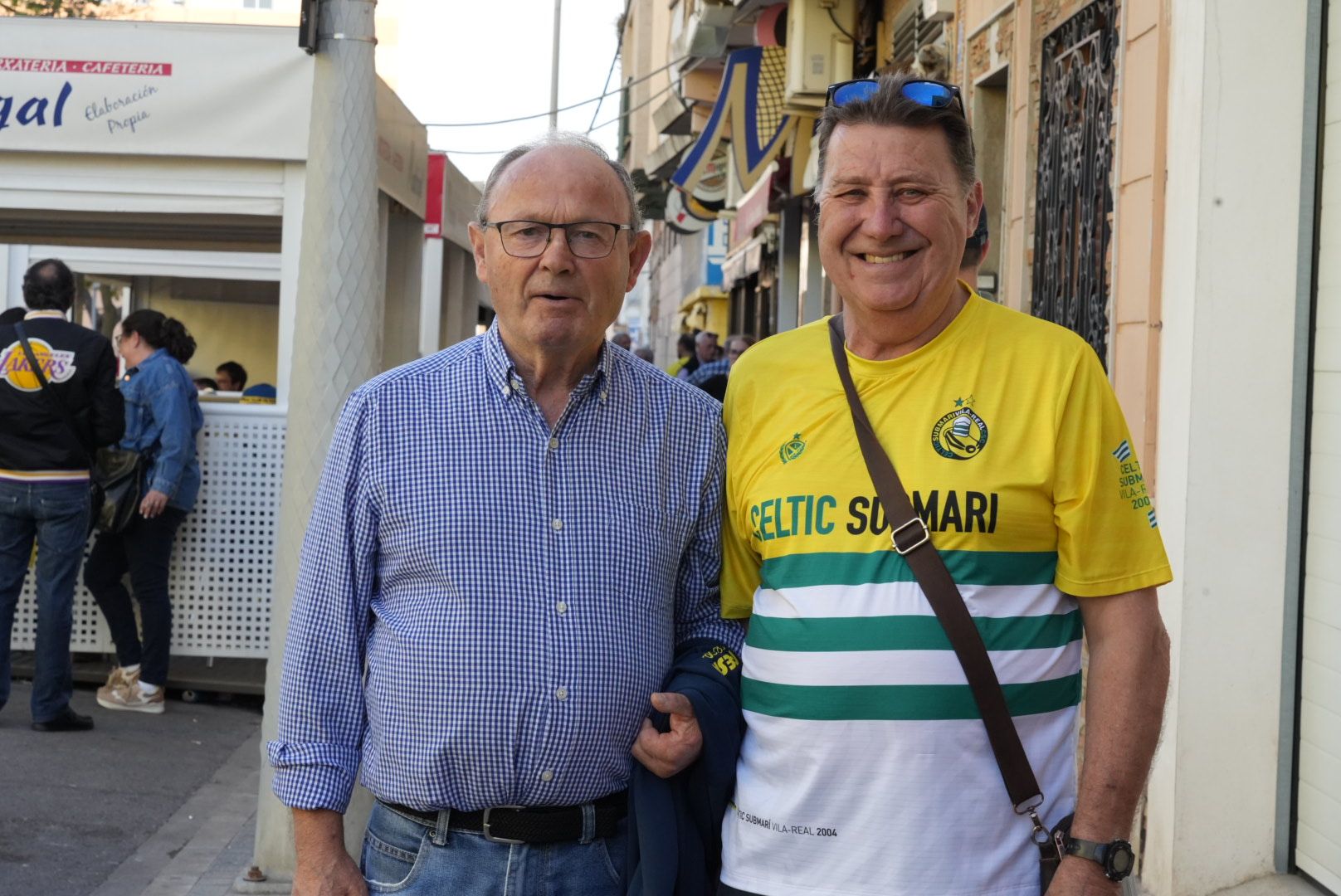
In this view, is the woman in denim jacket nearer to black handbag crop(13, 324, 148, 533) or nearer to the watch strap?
black handbag crop(13, 324, 148, 533)

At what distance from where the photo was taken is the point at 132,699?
8.27 meters

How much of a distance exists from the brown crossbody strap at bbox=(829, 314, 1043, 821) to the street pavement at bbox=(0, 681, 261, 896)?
12.6 feet

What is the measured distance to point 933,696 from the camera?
240cm

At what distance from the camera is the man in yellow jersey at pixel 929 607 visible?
2398 millimetres

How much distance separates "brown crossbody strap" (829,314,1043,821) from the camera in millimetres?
2373

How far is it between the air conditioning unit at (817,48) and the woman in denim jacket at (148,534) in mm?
7046

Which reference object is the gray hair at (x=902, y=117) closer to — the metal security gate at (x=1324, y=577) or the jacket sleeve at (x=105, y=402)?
the metal security gate at (x=1324, y=577)

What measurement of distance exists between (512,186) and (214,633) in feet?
21.3

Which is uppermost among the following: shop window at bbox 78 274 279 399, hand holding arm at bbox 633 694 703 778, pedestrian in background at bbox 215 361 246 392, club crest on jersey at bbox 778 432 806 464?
shop window at bbox 78 274 279 399

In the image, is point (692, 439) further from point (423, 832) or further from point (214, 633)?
point (214, 633)

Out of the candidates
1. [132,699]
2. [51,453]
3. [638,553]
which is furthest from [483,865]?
Result: [132,699]

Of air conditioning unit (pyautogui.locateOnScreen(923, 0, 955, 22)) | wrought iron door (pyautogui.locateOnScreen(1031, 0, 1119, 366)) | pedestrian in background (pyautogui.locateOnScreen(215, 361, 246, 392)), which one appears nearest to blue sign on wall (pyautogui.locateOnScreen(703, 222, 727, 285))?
pedestrian in background (pyautogui.locateOnScreen(215, 361, 246, 392))

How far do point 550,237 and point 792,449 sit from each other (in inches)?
21.8

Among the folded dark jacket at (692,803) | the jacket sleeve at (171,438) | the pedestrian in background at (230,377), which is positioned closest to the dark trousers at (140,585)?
the jacket sleeve at (171,438)
